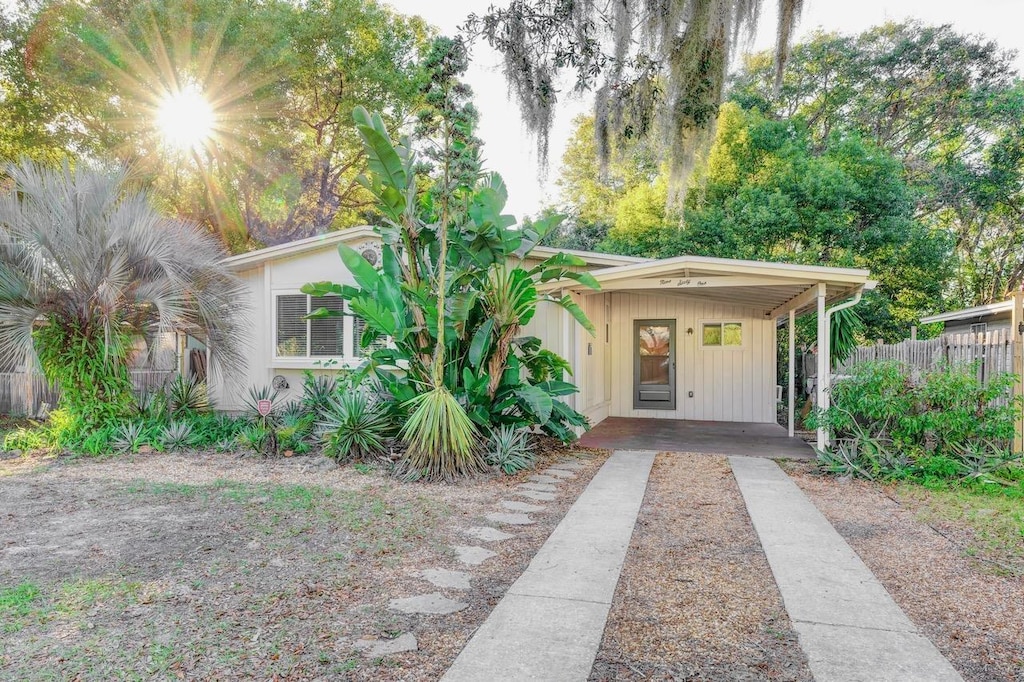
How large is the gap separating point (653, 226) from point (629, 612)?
15.6 metres

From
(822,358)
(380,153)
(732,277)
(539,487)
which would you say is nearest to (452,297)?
(380,153)

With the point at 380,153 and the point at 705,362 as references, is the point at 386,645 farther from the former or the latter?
the point at 705,362

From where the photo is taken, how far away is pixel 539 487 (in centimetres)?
645

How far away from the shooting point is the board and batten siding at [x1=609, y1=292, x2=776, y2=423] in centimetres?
1172

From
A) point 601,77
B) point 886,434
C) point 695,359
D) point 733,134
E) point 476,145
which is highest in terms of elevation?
point 733,134

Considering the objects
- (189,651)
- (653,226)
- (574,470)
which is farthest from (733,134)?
(189,651)

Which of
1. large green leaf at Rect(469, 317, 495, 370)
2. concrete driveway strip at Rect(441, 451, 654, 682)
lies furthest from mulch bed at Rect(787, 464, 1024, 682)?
large green leaf at Rect(469, 317, 495, 370)

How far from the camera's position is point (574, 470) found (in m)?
7.30

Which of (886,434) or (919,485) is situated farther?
(886,434)

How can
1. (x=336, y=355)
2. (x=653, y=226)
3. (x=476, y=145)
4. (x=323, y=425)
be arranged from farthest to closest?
(x=653, y=226) → (x=336, y=355) → (x=323, y=425) → (x=476, y=145)

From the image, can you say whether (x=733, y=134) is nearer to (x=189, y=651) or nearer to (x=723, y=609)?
(x=723, y=609)

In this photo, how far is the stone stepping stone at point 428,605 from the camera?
3.39m

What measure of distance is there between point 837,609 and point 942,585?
910 mm

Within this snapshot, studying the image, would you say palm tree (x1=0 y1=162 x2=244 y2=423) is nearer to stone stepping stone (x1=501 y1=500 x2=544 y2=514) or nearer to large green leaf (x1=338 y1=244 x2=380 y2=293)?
large green leaf (x1=338 y1=244 x2=380 y2=293)
